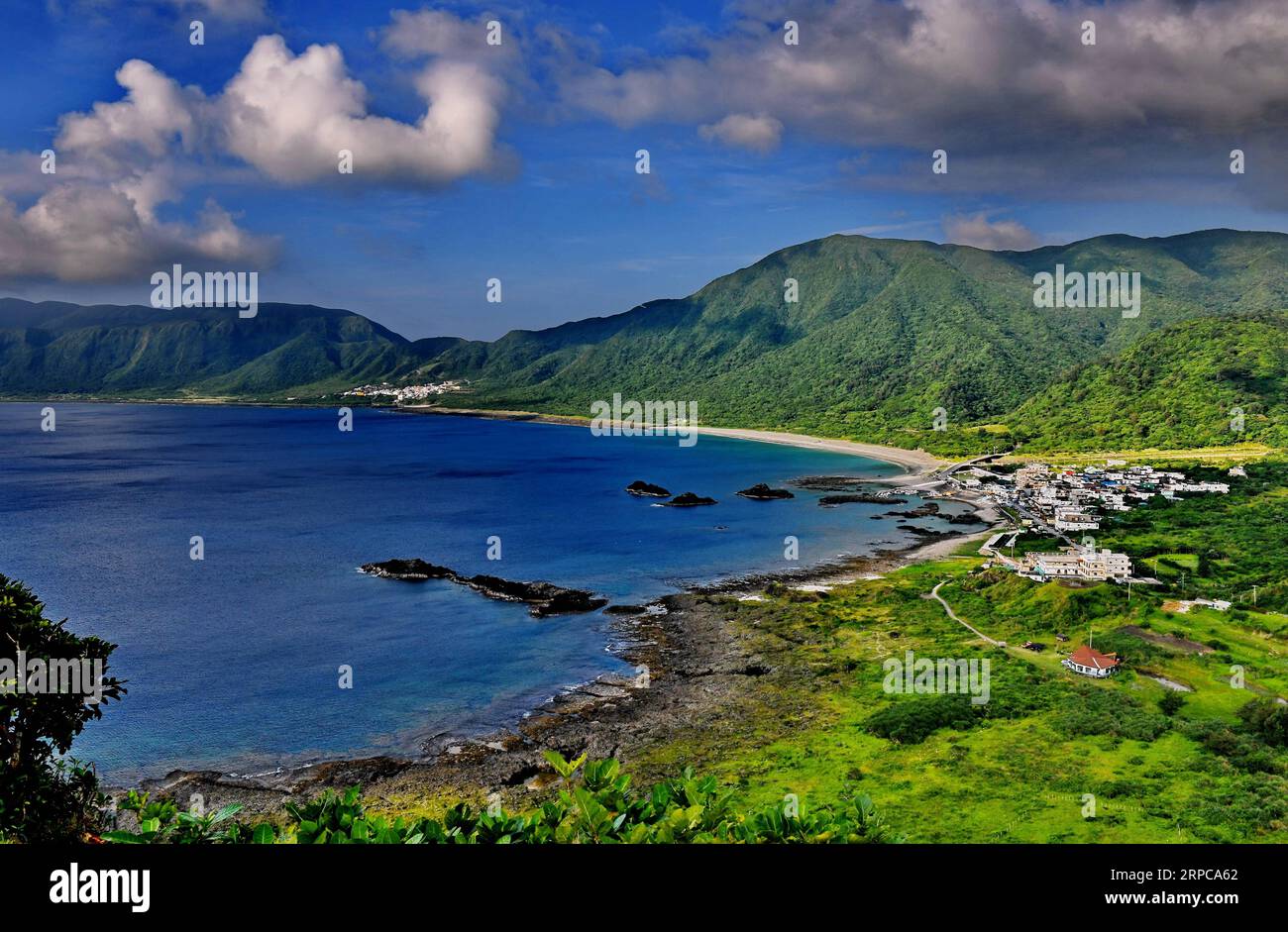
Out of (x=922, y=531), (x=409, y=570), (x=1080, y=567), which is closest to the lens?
(x=1080, y=567)

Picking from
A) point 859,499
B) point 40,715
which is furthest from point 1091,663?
point 859,499

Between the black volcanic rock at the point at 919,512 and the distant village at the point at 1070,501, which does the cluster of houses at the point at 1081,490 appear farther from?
the black volcanic rock at the point at 919,512

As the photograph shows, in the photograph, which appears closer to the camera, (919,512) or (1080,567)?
(1080,567)

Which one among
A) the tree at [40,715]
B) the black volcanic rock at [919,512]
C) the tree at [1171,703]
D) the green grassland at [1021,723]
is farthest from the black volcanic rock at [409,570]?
the black volcanic rock at [919,512]

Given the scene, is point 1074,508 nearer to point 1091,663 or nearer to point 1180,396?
point 1091,663

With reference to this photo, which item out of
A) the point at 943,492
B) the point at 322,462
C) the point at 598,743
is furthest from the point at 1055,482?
the point at 322,462
